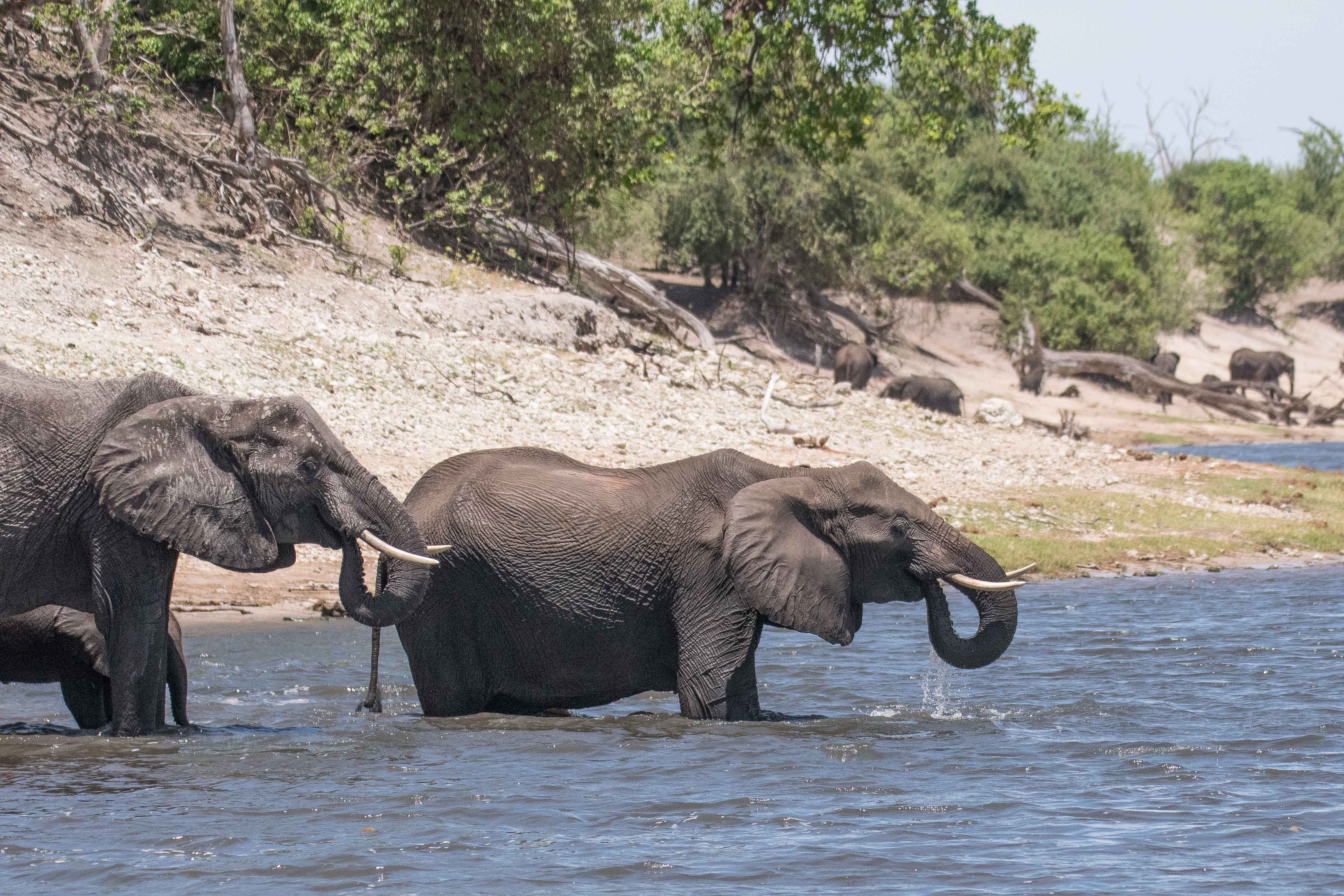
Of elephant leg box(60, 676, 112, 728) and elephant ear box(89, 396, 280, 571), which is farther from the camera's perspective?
elephant leg box(60, 676, 112, 728)

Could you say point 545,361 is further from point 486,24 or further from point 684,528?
point 684,528

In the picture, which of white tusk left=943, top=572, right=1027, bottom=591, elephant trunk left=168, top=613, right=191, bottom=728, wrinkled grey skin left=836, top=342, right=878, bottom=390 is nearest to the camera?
elephant trunk left=168, top=613, right=191, bottom=728

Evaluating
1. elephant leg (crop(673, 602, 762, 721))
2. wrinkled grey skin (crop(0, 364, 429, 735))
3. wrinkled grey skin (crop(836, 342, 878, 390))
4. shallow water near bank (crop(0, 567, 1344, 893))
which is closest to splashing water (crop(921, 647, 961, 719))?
shallow water near bank (crop(0, 567, 1344, 893))

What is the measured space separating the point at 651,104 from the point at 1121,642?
52.3 feet

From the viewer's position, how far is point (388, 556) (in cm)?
756

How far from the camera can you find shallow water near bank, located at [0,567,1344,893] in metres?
6.06

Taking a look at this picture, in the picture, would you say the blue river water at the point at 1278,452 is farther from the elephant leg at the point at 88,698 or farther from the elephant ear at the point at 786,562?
the elephant leg at the point at 88,698

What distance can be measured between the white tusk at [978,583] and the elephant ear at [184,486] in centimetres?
352

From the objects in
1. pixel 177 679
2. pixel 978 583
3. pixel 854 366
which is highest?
pixel 854 366

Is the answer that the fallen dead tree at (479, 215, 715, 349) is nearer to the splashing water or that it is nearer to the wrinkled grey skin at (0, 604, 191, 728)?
the splashing water

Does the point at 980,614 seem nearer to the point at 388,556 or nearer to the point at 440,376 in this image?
the point at 388,556

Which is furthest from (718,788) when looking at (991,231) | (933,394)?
(991,231)

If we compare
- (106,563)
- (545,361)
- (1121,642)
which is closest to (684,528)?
(106,563)

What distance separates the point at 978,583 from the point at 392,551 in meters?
3.15
